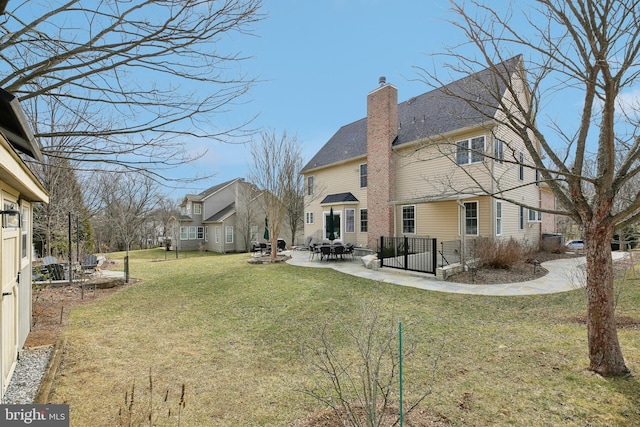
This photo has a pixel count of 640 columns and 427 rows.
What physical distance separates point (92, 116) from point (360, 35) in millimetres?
5642

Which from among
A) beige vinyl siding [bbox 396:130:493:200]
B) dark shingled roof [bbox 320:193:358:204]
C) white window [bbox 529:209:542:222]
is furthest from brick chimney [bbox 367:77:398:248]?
white window [bbox 529:209:542:222]

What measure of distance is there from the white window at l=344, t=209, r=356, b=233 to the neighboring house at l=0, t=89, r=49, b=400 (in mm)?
14980

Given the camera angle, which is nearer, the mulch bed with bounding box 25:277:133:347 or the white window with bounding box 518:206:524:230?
the mulch bed with bounding box 25:277:133:347

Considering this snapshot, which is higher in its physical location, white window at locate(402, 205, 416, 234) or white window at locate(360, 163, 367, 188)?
white window at locate(360, 163, 367, 188)

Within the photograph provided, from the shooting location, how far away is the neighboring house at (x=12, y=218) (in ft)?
9.75

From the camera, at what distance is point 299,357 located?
4965mm

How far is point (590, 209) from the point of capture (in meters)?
3.89

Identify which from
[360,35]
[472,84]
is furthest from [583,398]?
[360,35]

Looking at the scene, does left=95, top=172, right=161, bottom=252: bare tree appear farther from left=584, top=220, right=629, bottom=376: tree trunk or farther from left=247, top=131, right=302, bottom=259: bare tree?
left=584, top=220, right=629, bottom=376: tree trunk

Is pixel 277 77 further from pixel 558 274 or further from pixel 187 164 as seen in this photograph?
pixel 558 274

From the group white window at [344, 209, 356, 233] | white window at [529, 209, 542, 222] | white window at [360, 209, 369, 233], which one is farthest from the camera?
white window at [344, 209, 356, 233]

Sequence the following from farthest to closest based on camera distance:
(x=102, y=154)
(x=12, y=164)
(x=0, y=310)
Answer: (x=102, y=154), (x=0, y=310), (x=12, y=164)

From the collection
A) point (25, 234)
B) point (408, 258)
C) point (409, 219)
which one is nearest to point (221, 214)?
point (409, 219)

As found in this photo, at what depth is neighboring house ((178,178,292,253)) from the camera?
2723cm
